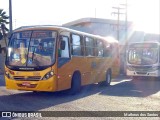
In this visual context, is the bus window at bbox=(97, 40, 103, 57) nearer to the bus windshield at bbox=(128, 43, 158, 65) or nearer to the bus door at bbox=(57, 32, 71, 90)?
the bus door at bbox=(57, 32, 71, 90)

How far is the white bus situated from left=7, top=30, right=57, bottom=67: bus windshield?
10973 mm

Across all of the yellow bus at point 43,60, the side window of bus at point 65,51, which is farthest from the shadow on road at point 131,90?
the side window of bus at point 65,51

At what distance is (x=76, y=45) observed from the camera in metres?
14.8

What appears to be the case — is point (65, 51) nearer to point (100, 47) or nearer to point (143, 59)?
point (100, 47)

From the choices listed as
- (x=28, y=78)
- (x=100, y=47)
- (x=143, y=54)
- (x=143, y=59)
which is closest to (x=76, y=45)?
(x=28, y=78)

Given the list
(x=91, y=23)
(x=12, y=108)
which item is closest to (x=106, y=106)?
(x=12, y=108)

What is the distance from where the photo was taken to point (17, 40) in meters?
13.5

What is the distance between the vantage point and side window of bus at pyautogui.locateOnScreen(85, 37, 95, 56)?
16.2 metres

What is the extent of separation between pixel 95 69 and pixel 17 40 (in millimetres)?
5241

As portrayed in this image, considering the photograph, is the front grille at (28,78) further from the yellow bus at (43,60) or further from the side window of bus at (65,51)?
the side window of bus at (65,51)

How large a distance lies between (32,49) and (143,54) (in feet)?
39.5

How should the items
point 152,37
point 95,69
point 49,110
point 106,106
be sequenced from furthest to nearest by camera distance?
1. point 152,37
2. point 95,69
3. point 106,106
4. point 49,110

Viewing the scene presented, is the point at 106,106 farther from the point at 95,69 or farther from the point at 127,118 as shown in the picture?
the point at 95,69

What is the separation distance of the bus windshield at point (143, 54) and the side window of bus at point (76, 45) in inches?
343
